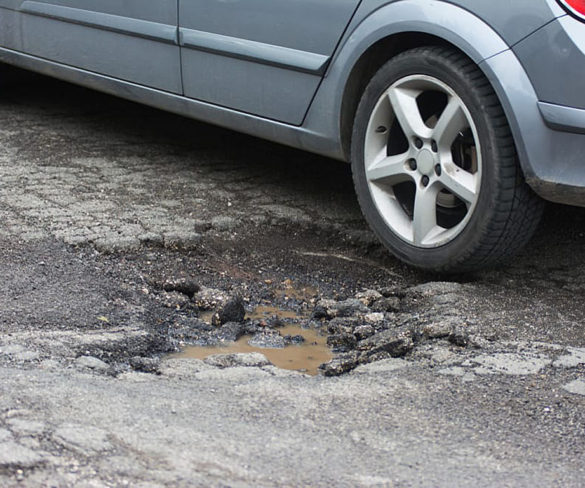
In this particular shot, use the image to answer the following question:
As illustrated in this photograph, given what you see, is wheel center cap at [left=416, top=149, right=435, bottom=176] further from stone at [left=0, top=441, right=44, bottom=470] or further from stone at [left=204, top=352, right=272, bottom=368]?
stone at [left=0, top=441, right=44, bottom=470]


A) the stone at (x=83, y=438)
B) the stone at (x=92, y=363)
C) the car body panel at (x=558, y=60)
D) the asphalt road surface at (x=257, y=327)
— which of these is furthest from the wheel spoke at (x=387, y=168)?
the stone at (x=83, y=438)

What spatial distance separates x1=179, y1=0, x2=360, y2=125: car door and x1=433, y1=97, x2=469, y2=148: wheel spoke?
580mm

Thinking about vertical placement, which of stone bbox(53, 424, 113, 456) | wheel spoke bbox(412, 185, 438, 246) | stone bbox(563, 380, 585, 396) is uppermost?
wheel spoke bbox(412, 185, 438, 246)

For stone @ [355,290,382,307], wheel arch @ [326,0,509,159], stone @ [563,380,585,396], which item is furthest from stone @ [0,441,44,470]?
wheel arch @ [326,0,509,159]

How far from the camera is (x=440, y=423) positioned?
8.71ft

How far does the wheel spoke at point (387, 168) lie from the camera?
3.76m

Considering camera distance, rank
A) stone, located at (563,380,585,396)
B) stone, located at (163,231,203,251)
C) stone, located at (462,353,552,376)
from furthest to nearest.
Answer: stone, located at (163,231,203,251), stone, located at (462,353,552,376), stone, located at (563,380,585,396)

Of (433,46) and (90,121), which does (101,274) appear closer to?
(433,46)

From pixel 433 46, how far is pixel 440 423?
5.14 ft

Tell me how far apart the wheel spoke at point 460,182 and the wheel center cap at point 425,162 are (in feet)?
0.18

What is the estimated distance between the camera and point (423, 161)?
367cm

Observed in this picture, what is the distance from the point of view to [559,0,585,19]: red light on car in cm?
320

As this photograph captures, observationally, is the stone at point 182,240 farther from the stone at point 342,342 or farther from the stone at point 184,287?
the stone at point 342,342

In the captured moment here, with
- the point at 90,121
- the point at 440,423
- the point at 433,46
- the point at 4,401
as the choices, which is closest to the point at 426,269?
the point at 433,46
